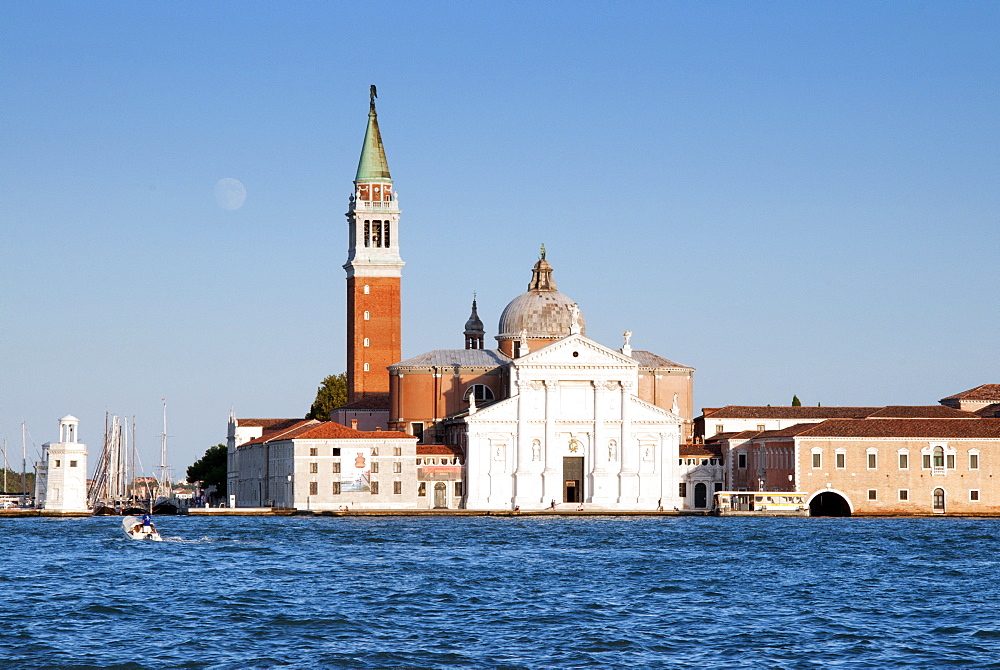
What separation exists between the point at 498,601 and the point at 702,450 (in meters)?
48.9

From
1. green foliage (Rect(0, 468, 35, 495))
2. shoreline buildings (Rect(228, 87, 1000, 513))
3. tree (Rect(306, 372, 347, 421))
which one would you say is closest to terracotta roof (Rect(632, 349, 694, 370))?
shoreline buildings (Rect(228, 87, 1000, 513))

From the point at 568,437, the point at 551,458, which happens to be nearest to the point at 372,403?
the point at 551,458

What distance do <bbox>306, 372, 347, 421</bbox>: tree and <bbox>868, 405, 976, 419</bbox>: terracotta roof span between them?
109 feet

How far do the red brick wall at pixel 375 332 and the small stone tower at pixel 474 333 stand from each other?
4.66m

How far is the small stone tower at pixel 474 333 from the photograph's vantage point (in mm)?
90750

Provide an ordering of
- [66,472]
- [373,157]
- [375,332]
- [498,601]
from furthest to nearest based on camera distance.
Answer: [373,157] < [375,332] < [66,472] < [498,601]

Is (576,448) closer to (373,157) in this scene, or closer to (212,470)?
(373,157)

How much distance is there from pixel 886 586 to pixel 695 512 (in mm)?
38549

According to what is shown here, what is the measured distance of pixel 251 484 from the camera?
83.2m

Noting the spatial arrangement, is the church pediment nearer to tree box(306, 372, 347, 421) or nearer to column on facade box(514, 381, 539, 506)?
column on facade box(514, 381, 539, 506)

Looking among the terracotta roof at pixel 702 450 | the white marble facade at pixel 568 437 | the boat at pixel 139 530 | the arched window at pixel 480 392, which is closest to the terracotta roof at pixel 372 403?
the arched window at pixel 480 392

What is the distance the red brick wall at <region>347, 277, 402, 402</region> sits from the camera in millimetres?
87250

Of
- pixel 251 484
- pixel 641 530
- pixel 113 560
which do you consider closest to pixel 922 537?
pixel 641 530

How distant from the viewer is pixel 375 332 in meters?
87.2
